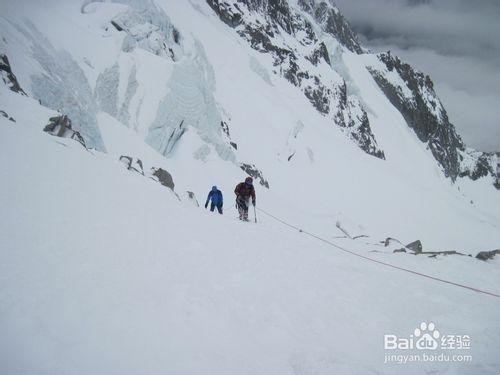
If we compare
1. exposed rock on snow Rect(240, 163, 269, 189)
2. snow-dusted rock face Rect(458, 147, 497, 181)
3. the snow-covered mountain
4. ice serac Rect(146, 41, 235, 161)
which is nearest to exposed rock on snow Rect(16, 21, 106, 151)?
the snow-covered mountain

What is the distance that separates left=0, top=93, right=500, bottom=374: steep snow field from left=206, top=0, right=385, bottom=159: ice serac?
5864 cm

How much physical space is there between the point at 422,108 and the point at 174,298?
151775 mm

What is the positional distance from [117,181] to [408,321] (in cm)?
742

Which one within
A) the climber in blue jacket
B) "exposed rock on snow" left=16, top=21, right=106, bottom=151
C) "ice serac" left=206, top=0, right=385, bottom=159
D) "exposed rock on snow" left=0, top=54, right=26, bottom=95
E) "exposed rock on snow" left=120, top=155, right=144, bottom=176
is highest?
"ice serac" left=206, top=0, right=385, bottom=159

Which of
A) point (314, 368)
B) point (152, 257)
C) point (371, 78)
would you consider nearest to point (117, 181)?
point (152, 257)

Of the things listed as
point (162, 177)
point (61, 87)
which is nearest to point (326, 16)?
point (61, 87)

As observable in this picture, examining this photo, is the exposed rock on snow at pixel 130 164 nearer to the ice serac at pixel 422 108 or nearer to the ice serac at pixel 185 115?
the ice serac at pixel 185 115

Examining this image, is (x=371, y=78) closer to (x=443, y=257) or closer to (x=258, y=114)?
(x=258, y=114)

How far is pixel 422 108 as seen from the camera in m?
134

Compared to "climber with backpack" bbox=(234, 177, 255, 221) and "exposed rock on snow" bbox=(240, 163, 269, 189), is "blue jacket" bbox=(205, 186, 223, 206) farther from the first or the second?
"exposed rock on snow" bbox=(240, 163, 269, 189)

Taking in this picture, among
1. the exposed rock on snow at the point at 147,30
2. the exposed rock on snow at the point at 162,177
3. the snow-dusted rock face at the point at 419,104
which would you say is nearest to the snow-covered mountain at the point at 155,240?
the exposed rock on snow at the point at 147,30

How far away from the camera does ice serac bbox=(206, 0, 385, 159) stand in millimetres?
64438

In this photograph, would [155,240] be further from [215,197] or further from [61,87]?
[61,87]

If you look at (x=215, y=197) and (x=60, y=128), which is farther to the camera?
(x=215, y=197)
